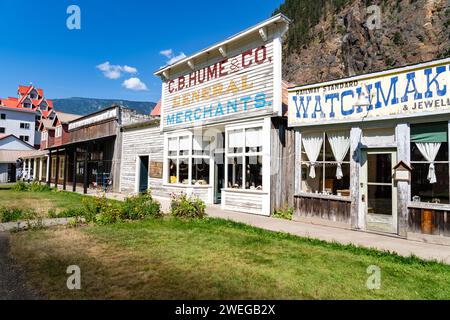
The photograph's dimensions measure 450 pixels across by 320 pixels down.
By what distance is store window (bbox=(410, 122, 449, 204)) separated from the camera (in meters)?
7.08

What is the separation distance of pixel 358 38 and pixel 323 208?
91647 millimetres

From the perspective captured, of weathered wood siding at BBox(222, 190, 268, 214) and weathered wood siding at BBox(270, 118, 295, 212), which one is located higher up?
weathered wood siding at BBox(270, 118, 295, 212)

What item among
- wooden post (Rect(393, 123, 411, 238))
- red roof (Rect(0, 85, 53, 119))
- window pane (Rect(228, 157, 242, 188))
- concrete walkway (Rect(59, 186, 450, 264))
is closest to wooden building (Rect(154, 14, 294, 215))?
window pane (Rect(228, 157, 242, 188))

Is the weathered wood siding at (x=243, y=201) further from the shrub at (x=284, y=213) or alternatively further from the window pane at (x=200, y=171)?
the window pane at (x=200, y=171)

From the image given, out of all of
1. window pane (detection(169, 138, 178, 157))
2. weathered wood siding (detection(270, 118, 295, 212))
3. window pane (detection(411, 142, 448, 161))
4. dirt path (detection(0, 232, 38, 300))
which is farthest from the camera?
window pane (detection(169, 138, 178, 157))

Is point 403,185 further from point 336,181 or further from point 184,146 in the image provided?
point 184,146

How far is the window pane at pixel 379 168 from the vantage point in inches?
316

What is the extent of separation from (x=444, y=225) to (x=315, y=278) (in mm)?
4404

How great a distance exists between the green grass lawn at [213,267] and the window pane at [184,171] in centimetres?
740

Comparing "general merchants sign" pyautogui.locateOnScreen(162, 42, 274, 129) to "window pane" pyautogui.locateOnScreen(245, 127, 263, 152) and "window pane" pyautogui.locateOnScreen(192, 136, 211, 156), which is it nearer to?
"window pane" pyautogui.locateOnScreen(245, 127, 263, 152)

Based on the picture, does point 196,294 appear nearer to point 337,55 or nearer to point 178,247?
point 178,247

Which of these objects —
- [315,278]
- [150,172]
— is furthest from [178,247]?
[150,172]

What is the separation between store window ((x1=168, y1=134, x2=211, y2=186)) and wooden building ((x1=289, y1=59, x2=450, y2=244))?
571cm

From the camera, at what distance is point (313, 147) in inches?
383
